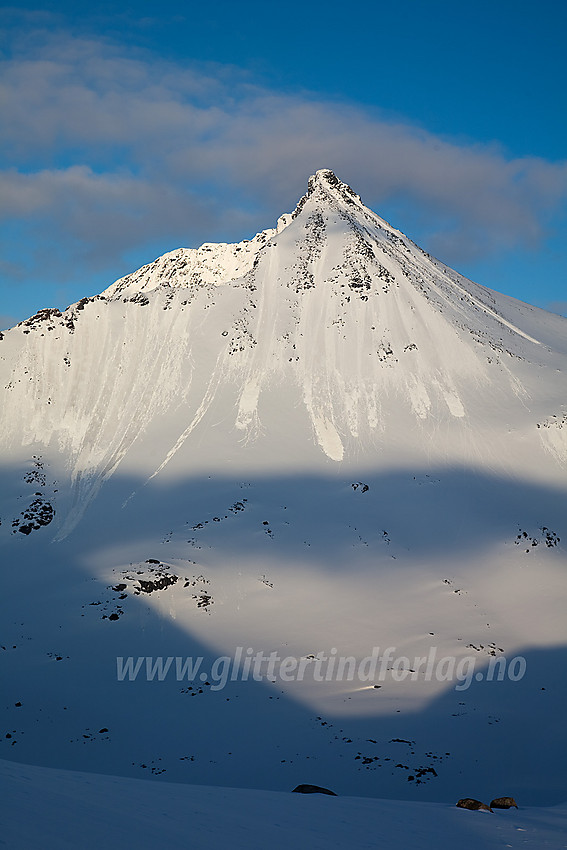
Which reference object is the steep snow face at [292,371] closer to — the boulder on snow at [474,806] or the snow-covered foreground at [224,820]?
the boulder on snow at [474,806]

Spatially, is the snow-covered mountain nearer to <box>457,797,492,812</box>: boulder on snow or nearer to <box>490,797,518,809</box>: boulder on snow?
<box>490,797,518,809</box>: boulder on snow

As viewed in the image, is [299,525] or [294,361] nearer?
[299,525]

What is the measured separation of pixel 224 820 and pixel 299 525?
44.5 meters

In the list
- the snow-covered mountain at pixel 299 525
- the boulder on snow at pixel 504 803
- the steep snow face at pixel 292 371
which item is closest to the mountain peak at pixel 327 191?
the snow-covered mountain at pixel 299 525

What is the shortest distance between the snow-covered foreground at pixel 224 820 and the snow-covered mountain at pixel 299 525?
1068 cm

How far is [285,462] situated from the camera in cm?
6712

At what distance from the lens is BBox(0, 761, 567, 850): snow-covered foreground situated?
11.9 m

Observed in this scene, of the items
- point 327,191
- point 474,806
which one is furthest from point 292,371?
point 474,806

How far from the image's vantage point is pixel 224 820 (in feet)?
47.0

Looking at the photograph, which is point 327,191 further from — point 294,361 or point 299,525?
point 299,525

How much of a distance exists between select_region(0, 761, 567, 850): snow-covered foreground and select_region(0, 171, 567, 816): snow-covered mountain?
420 inches

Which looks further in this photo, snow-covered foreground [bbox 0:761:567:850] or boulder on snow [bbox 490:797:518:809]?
boulder on snow [bbox 490:797:518:809]

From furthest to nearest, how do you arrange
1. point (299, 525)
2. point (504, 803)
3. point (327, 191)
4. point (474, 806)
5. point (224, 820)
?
point (327, 191) → point (299, 525) → point (504, 803) → point (474, 806) → point (224, 820)

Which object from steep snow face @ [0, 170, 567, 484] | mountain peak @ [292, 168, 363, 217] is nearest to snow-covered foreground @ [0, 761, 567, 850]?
steep snow face @ [0, 170, 567, 484]
